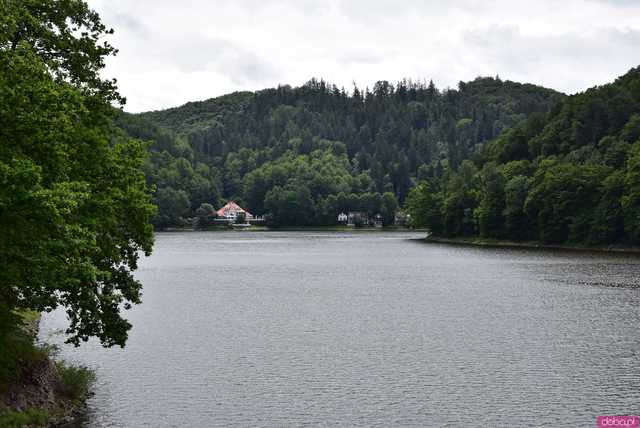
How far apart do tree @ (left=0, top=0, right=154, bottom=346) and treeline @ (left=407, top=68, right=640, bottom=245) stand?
116121 millimetres

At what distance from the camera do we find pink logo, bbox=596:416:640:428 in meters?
30.9

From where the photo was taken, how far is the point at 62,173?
88.1ft

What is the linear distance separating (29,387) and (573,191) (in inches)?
5387

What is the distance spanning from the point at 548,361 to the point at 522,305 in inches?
981

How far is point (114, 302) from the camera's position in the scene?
3441cm

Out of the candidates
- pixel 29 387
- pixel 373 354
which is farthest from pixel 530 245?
pixel 29 387

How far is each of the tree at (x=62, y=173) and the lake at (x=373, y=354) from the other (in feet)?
21.1

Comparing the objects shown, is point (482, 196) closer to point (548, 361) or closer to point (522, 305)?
point (522, 305)

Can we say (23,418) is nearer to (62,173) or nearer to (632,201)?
(62,173)

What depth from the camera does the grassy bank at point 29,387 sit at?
91.9ft

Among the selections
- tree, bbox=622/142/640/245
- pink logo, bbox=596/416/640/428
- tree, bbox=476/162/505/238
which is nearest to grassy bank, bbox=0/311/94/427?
pink logo, bbox=596/416/640/428

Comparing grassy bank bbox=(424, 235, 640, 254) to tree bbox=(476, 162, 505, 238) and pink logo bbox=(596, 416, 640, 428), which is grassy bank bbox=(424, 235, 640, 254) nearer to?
tree bbox=(476, 162, 505, 238)

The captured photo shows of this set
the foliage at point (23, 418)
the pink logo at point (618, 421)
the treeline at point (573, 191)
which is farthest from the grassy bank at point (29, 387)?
the treeline at point (573, 191)

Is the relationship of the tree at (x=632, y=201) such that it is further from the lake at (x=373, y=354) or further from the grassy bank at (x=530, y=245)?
the lake at (x=373, y=354)
